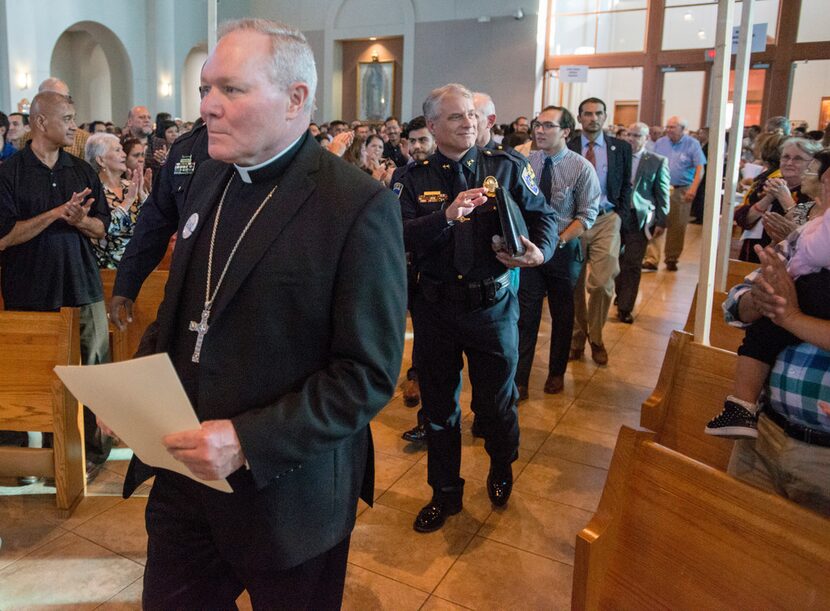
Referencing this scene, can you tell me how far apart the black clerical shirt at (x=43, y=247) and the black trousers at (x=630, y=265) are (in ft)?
13.4

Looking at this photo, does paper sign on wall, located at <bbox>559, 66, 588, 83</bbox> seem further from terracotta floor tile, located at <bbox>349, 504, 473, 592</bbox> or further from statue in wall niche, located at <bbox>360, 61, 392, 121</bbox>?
statue in wall niche, located at <bbox>360, 61, 392, 121</bbox>

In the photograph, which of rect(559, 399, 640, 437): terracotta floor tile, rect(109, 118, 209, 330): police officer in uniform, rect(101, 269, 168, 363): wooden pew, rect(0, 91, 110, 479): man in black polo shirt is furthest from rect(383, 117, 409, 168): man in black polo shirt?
rect(109, 118, 209, 330): police officer in uniform

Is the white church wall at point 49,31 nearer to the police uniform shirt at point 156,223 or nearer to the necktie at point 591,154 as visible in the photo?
the necktie at point 591,154

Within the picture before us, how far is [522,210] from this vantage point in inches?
107

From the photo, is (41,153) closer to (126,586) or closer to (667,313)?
(126,586)

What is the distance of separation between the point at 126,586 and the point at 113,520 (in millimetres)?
466

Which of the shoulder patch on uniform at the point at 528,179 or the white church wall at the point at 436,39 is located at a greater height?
the white church wall at the point at 436,39

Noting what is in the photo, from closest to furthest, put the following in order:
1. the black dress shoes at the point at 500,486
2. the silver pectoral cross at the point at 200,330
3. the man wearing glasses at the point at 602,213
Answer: the silver pectoral cross at the point at 200,330 → the black dress shoes at the point at 500,486 → the man wearing glasses at the point at 602,213

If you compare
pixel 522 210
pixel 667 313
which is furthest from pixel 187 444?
pixel 667 313

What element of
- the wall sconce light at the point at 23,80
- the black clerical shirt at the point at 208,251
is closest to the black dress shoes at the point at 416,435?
the black clerical shirt at the point at 208,251

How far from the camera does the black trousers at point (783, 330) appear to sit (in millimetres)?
1624

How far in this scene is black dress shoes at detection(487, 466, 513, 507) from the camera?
285cm

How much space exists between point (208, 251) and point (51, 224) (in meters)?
2.04

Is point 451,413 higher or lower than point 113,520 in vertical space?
higher
